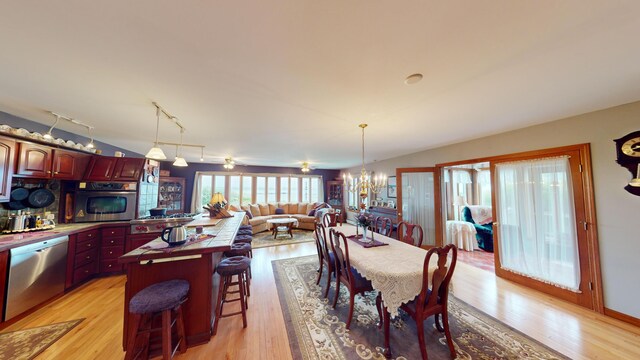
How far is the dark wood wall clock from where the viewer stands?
2047mm

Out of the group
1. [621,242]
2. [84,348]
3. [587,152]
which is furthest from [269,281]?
[587,152]

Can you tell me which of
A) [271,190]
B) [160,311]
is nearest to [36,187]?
[160,311]

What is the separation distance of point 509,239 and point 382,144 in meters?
2.61

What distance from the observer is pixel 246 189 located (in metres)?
7.64

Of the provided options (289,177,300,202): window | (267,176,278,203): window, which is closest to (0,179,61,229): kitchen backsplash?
(267,176,278,203): window

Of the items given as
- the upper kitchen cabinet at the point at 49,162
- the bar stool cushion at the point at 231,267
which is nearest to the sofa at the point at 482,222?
the bar stool cushion at the point at 231,267

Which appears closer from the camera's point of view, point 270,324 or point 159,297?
point 159,297

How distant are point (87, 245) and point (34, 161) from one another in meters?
1.32

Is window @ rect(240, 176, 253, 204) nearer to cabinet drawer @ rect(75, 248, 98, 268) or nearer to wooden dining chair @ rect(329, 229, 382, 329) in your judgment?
cabinet drawer @ rect(75, 248, 98, 268)

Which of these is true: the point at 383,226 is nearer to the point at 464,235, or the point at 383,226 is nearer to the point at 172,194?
the point at 464,235

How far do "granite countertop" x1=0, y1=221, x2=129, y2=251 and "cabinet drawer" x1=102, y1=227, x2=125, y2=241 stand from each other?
0.09 metres

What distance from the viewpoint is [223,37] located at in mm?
1228

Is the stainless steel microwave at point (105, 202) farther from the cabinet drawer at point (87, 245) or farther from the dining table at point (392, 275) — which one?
the dining table at point (392, 275)

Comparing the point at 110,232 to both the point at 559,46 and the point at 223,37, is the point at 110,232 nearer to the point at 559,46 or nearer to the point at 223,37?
the point at 223,37
